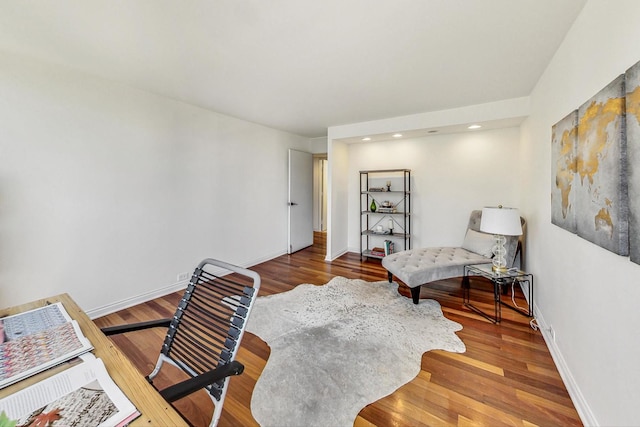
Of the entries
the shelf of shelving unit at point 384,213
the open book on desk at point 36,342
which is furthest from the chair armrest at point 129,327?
the shelf of shelving unit at point 384,213

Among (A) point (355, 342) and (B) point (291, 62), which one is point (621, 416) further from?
(B) point (291, 62)

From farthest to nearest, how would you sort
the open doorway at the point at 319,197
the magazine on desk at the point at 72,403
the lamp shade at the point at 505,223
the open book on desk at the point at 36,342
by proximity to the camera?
the open doorway at the point at 319,197 → the lamp shade at the point at 505,223 → the open book on desk at the point at 36,342 → the magazine on desk at the point at 72,403

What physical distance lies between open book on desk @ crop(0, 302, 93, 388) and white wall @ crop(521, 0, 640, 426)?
85.2 inches

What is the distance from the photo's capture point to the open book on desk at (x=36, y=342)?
32.4 inches

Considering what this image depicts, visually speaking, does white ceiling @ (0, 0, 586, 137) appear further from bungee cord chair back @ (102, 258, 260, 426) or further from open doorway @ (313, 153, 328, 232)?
open doorway @ (313, 153, 328, 232)

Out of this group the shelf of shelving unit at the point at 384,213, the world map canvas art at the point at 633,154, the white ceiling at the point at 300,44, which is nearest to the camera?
the world map canvas art at the point at 633,154

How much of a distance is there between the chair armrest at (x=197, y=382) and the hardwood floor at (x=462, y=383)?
792 mm

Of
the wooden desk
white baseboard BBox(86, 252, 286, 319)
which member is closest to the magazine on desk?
the wooden desk

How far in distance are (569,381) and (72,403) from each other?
2.53m

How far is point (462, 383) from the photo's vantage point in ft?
5.81

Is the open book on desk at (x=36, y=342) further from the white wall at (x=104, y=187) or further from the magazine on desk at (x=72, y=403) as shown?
the white wall at (x=104, y=187)

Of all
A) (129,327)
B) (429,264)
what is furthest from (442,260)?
(129,327)

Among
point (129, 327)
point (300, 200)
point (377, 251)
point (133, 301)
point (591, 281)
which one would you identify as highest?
point (300, 200)

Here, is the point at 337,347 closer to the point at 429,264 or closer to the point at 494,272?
the point at 429,264
